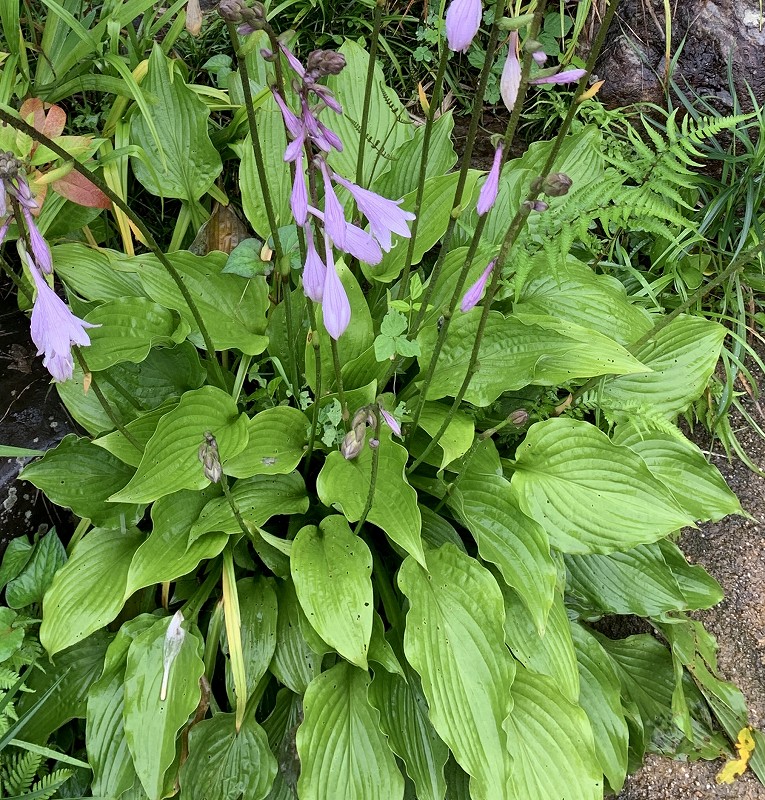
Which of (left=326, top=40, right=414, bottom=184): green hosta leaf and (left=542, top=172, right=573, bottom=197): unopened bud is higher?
(left=542, top=172, right=573, bottom=197): unopened bud

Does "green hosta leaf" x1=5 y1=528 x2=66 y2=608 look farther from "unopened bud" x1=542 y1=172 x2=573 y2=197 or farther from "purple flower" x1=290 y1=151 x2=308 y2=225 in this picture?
"unopened bud" x1=542 y1=172 x2=573 y2=197

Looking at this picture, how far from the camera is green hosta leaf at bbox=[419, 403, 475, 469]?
1.92 meters

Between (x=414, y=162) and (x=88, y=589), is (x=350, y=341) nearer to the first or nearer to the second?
(x=414, y=162)

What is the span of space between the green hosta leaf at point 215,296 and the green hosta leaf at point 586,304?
97 cm

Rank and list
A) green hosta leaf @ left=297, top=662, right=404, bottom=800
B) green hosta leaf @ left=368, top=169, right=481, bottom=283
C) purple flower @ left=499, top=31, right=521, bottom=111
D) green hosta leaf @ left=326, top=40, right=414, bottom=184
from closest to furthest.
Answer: purple flower @ left=499, top=31, right=521, bottom=111, green hosta leaf @ left=297, top=662, right=404, bottom=800, green hosta leaf @ left=368, top=169, right=481, bottom=283, green hosta leaf @ left=326, top=40, right=414, bottom=184

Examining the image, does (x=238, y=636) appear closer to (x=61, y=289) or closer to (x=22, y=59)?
(x=61, y=289)

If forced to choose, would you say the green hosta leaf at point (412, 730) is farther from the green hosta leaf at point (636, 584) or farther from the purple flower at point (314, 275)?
the purple flower at point (314, 275)

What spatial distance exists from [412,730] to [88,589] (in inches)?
A: 46.1

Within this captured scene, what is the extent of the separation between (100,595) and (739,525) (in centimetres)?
266

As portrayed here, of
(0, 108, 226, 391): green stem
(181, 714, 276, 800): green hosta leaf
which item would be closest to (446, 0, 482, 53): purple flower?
(0, 108, 226, 391): green stem

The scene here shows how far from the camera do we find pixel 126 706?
73.9 inches

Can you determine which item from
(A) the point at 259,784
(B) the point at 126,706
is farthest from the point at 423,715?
(B) the point at 126,706

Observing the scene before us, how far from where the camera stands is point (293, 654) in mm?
2111

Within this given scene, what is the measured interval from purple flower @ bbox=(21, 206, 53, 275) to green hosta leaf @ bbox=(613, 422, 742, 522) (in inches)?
74.8
